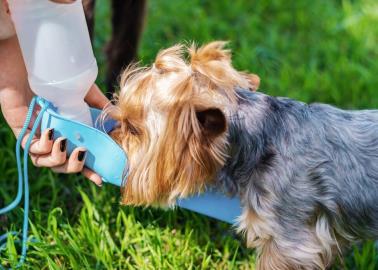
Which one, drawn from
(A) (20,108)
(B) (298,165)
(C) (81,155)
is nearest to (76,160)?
(C) (81,155)

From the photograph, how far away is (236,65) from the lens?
4754 millimetres

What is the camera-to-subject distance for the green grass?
3.26m

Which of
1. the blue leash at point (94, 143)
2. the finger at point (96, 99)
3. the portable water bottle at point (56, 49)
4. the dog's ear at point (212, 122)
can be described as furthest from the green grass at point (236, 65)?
the dog's ear at point (212, 122)

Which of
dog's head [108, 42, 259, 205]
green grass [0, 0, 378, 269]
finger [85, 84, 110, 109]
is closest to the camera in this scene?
dog's head [108, 42, 259, 205]

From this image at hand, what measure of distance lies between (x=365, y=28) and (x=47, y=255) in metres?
3.71

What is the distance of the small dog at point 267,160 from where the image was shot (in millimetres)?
2672

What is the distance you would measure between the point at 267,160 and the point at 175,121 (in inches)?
19.4

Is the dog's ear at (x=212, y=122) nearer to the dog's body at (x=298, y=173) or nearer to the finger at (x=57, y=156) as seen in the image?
the dog's body at (x=298, y=173)

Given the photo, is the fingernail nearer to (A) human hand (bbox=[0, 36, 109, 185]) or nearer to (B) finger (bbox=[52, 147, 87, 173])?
(A) human hand (bbox=[0, 36, 109, 185])

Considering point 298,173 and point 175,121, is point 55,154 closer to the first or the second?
point 175,121

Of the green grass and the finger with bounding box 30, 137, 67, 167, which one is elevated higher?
the finger with bounding box 30, 137, 67, 167

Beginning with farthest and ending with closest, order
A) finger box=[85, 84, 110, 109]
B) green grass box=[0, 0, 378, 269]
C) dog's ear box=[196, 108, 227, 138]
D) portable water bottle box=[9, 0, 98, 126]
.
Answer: green grass box=[0, 0, 378, 269] < finger box=[85, 84, 110, 109] < portable water bottle box=[9, 0, 98, 126] < dog's ear box=[196, 108, 227, 138]

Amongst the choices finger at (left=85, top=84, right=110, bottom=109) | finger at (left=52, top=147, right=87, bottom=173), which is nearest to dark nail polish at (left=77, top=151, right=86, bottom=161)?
finger at (left=52, top=147, right=87, bottom=173)

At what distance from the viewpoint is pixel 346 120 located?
2854 millimetres
